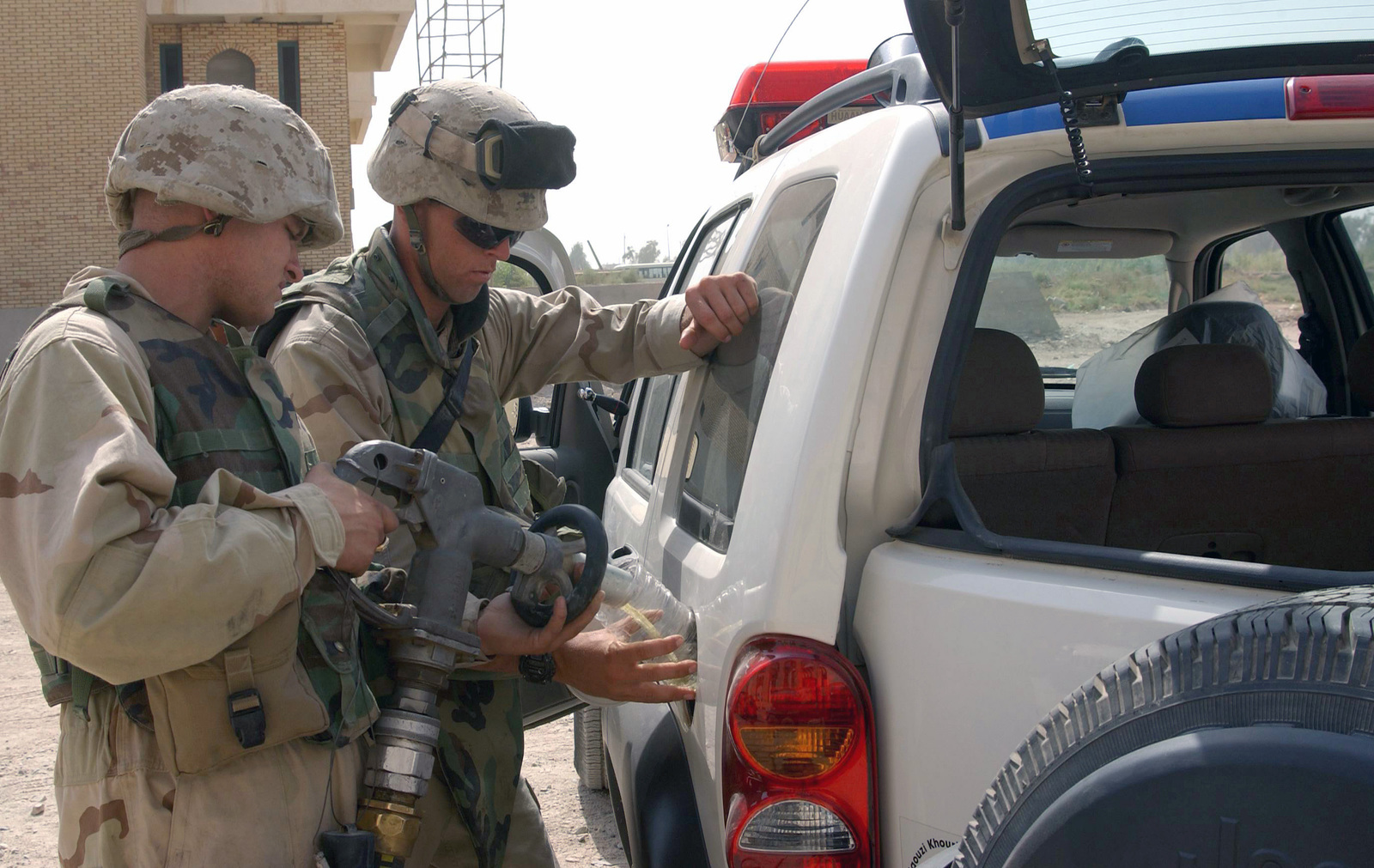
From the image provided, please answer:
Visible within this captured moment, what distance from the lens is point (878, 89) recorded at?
2.02 m

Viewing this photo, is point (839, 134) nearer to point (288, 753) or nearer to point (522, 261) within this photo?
point (288, 753)

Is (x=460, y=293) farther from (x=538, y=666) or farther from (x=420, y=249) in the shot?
(x=538, y=666)

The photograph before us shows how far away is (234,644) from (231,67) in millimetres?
22032

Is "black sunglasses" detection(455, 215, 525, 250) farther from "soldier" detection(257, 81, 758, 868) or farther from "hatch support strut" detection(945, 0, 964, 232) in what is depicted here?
"hatch support strut" detection(945, 0, 964, 232)

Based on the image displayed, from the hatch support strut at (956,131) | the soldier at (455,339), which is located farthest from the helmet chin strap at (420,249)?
the hatch support strut at (956,131)

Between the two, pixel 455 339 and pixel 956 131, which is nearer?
pixel 956 131

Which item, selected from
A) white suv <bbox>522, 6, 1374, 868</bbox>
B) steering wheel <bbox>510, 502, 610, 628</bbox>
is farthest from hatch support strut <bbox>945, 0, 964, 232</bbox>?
steering wheel <bbox>510, 502, 610, 628</bbox>

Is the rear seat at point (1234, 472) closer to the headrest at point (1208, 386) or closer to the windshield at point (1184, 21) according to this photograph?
the headrest at point (1208, 386)

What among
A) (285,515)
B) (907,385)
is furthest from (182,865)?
(907,385)

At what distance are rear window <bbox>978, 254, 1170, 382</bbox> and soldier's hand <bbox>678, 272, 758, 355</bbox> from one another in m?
1.46

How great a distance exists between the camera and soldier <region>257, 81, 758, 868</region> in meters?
2.12

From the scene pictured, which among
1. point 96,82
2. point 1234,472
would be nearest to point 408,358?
point 1234,472

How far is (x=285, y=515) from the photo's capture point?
1.51 meters

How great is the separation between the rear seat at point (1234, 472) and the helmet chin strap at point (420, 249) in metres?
1.52
